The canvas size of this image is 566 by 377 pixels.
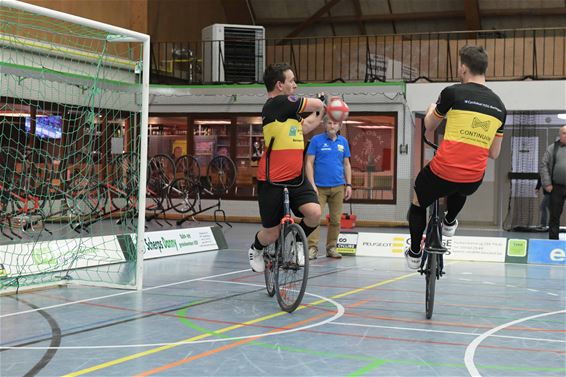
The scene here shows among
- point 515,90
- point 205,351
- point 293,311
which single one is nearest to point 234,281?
point 293,311

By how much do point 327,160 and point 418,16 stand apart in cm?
1330

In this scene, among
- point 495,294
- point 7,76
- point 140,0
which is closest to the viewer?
point 495,294

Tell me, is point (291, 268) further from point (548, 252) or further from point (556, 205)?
point (556, 205)

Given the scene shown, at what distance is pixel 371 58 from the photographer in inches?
752

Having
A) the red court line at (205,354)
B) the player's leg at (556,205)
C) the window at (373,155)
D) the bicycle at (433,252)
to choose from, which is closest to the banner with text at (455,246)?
the player's leg at (556,205)

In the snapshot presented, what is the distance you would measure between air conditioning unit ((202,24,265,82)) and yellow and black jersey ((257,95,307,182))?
41.7 feet

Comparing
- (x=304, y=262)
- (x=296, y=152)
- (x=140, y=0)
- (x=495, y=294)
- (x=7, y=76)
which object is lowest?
(x=495, y=294)

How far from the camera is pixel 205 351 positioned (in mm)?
4352

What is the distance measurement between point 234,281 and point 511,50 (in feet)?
41.9

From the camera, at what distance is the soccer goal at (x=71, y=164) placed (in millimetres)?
7059

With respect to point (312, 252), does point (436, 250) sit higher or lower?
higher

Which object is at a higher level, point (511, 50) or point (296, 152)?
point (511, 50)

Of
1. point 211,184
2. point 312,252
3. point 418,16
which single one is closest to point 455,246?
point 312,252

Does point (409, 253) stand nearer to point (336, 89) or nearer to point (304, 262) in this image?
point (304, 262)
